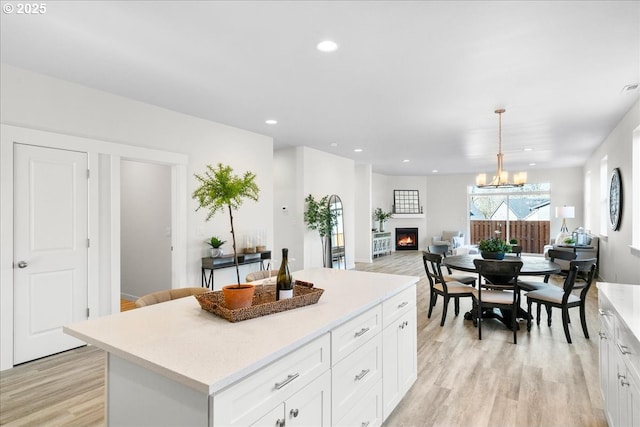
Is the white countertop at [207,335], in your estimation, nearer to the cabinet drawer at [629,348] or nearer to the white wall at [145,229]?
the cabinet drawer at [629,348]

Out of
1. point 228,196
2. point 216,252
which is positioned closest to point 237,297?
point 228,196

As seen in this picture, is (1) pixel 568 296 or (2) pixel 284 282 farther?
(1) pixel 568 296

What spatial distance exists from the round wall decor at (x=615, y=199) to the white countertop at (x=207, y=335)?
16.0 feet

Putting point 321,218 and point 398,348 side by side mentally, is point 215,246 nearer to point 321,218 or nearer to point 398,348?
point 321,218

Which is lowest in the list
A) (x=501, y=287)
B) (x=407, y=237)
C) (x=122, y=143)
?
(x=407, y=237)

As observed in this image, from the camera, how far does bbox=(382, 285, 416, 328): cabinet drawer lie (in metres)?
2.10

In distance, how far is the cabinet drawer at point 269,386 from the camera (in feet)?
3.55

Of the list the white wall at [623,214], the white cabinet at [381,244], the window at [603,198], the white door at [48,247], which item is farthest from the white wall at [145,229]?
the window at [603,198]

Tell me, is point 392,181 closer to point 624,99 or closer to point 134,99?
point 624,99

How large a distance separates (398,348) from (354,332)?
661 mm

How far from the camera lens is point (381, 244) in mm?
10781

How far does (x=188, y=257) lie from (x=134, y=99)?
2.02 metres

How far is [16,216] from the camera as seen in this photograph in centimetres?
314

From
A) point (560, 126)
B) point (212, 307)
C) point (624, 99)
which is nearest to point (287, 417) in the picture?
point (212, 307)
